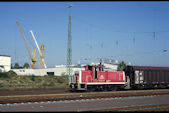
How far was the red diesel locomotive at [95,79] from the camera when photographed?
25078 millimetres

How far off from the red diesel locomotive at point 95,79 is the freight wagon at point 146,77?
263cm

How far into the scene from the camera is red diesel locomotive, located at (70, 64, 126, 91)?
82.3 feet

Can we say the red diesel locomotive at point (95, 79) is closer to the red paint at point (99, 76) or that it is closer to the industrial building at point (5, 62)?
the red paint at point (99, 76)

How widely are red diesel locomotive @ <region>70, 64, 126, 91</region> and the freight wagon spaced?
2625mm

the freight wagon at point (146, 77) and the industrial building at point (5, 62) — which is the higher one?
the industrial building at point (5, 62)

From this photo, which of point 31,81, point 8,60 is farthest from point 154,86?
point 8,60

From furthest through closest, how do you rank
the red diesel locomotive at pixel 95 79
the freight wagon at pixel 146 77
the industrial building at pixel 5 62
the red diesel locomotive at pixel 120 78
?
the industrial building at pixel 5 62 → the freight wagon at pixel 146 77 → the red diesel locomotive at pixel 120 78 → the red diesel locomotive at pixel 95 79

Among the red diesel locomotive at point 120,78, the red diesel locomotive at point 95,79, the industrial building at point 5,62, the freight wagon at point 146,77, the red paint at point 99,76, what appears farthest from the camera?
the industrial building at point 5,62

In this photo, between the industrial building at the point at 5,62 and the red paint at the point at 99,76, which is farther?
the industrial building at the point at 5,62

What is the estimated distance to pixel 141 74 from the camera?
97.8 ft

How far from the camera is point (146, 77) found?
3002 centimetres

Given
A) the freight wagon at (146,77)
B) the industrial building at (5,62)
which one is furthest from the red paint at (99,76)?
the industrial building at (5,62)

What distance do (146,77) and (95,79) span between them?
8969 mm

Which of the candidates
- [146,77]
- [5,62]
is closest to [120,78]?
[146,77]
